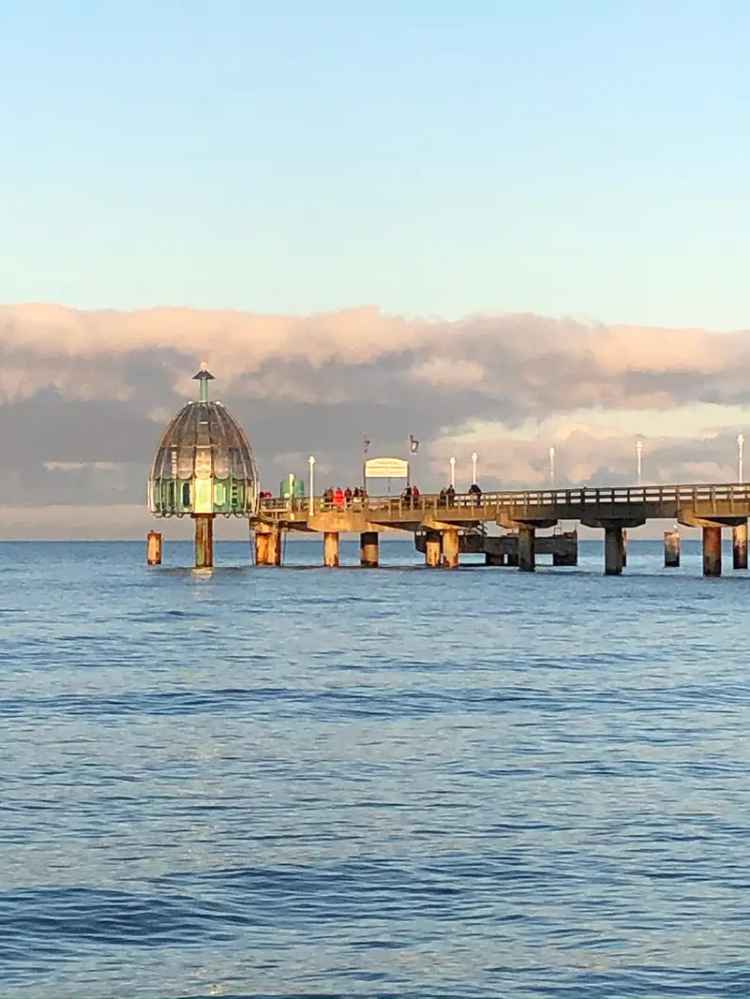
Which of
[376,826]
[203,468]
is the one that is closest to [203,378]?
[203,468]

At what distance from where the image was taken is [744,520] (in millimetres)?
78438

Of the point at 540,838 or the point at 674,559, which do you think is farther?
the point at 674,559

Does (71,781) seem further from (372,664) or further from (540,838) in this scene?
(372,664)

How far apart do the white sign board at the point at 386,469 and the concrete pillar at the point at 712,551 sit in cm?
3305

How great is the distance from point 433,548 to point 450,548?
11.2 metres

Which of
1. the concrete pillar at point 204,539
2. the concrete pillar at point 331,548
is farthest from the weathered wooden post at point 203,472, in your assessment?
the concrete pillar at point 331,548

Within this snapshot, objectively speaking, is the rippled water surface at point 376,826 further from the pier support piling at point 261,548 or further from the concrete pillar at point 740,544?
the pier support piling at point 261,548

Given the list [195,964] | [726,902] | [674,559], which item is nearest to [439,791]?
[726,902]

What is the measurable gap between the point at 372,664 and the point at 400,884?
23627mm

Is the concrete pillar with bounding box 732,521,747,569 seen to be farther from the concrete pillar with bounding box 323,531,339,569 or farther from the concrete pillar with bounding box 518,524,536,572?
the concrete pillar with bounding box 323,531,339,569

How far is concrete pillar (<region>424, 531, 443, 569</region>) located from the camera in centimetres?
11412

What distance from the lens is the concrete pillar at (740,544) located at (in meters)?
81.5

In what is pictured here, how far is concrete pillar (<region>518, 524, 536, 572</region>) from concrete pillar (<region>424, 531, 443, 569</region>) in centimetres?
1360

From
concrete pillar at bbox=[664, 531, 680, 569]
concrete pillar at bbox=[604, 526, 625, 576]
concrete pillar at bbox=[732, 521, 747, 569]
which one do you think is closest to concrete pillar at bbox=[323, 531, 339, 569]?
concrete pillar at bbox=[604, 526, 625, 576]
